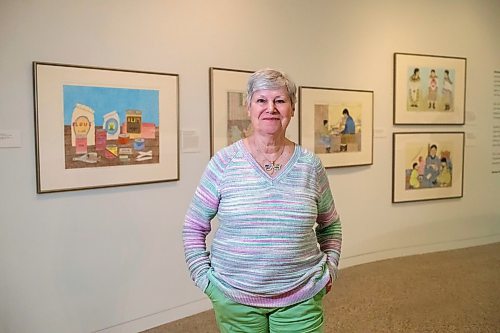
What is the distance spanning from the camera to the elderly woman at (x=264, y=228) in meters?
1.67

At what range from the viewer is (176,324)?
132 inches

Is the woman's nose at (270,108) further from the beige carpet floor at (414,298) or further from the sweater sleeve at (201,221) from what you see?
the beige carpet floor at (414,298)

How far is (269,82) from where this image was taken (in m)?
1.72

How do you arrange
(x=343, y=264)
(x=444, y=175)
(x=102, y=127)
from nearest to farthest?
(x=102, y=127) < (x=343, y=264) < (x=444, y=175)

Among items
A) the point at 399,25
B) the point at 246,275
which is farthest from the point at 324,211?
the point at 399,25

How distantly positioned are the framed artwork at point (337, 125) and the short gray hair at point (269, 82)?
7.80 ft

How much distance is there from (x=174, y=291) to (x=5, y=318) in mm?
1104

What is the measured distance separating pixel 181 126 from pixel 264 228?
6.01ft

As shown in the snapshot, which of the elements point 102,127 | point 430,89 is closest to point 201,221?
point 102,127

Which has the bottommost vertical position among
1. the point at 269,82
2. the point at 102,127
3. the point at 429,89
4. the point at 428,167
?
the point at 428,167

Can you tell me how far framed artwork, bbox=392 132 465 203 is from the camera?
486 cm

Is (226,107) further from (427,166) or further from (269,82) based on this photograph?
(427,166)

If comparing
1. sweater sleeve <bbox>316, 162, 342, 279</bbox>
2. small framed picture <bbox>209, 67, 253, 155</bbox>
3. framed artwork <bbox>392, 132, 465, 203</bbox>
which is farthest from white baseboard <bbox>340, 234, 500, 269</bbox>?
sweater sleeve <bbox>316, 162, 342, 279</bbox>

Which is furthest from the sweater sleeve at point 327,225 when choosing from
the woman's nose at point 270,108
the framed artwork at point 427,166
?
the framed artwork at point 427,166
